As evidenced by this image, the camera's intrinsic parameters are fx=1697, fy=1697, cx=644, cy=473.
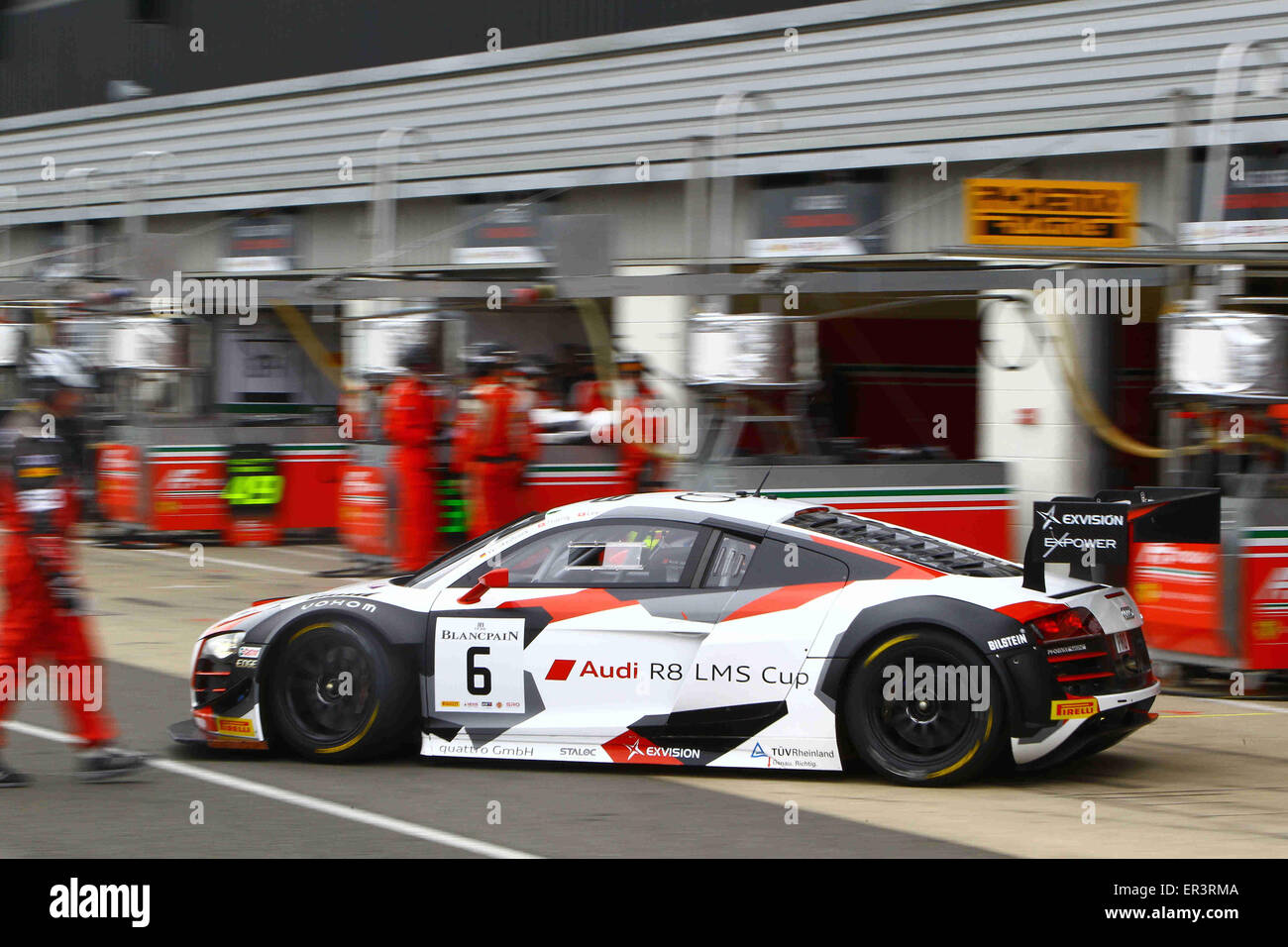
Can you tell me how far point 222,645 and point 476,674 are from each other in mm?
1262

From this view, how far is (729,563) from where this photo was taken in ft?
25.1

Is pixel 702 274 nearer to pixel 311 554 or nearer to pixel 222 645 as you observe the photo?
pixel 311 554

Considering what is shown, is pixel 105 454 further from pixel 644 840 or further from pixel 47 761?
pixel 644 840

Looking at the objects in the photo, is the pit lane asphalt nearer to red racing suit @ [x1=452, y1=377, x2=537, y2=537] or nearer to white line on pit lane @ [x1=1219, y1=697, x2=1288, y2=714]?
white line on pit lane @ [x1=1219, y1=697, x2=1288, y2=714]

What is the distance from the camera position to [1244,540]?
32.3 ft

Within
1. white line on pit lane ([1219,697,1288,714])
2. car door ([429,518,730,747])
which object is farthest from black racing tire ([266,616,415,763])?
white line on pit lane ([1219,697,1288,714])

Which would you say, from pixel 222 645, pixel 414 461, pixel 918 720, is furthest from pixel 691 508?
pixel 414 461

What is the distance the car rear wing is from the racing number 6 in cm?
242

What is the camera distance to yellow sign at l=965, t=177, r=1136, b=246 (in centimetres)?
1163

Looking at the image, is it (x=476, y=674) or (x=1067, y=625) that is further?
(x=476, y=674)

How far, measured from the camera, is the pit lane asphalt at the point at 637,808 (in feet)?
20.8

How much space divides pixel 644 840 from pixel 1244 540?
4.98 m

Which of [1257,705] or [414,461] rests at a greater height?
[414,461]
